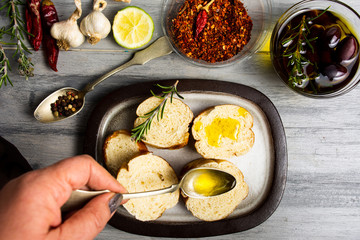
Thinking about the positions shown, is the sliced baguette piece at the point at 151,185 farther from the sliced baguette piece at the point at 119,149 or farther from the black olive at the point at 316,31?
the black olive at the point at 316,31

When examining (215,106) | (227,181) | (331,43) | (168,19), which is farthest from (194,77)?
(331,43)

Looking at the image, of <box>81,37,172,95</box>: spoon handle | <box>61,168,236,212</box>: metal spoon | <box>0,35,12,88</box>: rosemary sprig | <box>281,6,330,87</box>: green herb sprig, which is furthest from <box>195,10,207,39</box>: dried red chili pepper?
<box>0,35,12,88</box>: rosemary sprig

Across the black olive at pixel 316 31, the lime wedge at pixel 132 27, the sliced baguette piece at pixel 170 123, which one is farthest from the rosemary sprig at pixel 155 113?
the black olive at pixel 316 31

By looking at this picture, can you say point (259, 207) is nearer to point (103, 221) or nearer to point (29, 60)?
point (103, 221)

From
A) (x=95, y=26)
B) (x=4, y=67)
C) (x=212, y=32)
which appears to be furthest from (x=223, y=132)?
(x=4, y=67)

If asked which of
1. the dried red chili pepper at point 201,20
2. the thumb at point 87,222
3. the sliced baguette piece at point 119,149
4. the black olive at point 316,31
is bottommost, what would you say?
the sliced baguette piece at point 119,149

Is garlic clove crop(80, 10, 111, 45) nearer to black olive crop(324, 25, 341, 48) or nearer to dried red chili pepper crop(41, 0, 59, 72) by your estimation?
dried red chili pepper crop(41, 0, 59, 72)
